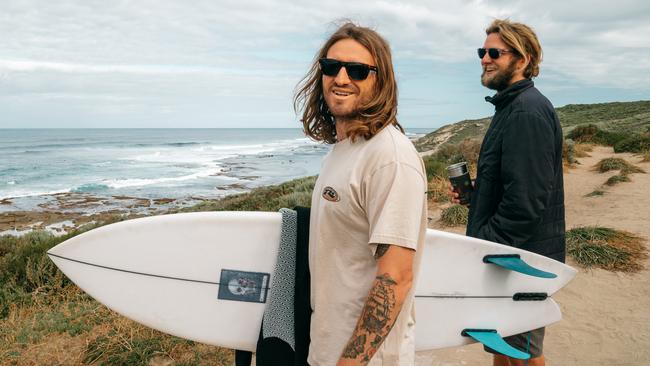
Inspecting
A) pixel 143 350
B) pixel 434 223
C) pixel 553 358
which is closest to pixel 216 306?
pixel 143 350

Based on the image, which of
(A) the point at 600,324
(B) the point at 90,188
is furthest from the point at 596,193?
(B) the point at 90,188

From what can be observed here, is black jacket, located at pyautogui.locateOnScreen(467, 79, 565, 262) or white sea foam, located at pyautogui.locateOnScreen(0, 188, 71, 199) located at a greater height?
black jacket, located at pyautogui.locateOnScreen(467, 79, 565, 262)

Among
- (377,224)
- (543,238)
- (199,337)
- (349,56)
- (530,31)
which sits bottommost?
(199,337)

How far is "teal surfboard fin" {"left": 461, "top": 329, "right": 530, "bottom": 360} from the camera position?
208 cm

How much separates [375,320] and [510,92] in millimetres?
1476

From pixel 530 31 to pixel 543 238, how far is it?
1064 millimetres

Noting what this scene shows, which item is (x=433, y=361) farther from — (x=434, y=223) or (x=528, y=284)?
(x=434, y=223)

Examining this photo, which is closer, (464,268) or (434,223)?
(464,268)

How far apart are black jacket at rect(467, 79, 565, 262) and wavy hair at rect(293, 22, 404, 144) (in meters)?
0.84

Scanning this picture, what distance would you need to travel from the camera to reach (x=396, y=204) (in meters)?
1.15

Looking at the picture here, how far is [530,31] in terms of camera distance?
2.26m

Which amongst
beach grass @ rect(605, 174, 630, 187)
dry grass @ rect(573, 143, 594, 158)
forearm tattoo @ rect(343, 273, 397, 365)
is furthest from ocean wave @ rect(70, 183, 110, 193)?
forearm tattoo @ rect(343, 273, 397, 365)

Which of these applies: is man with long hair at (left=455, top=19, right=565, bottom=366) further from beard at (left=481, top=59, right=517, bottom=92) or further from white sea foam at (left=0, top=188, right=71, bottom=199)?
white sea foam at (left=0, top=188, right=71, bottom=199)

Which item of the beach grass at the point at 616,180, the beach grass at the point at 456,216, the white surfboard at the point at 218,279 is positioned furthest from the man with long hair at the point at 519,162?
the beach grass at the point at 616,180
